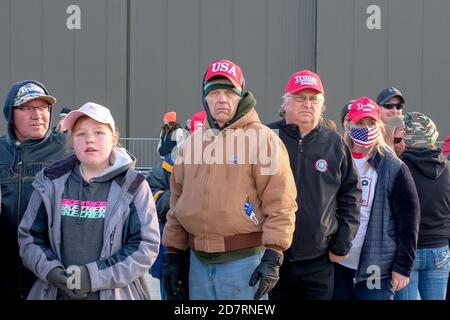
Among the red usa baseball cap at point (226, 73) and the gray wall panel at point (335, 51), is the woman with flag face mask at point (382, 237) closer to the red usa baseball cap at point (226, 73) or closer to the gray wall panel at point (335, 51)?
the red usa baseball cap at point (226, 73)

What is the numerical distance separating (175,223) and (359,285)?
125 cm

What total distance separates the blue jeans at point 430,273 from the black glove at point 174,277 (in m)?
1.66

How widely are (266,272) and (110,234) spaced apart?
79 centimetres

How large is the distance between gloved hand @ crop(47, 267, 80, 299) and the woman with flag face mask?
5.74 ft

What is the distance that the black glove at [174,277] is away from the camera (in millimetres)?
3680

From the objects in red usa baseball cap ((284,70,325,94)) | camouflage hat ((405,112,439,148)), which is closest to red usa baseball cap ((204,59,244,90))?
red usa baseball cap ((284,70,325,94))

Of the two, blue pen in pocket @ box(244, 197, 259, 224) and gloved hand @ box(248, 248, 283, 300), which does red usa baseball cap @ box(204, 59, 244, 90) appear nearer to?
blue pen in pocket @ box(244, 197, 259, 224)

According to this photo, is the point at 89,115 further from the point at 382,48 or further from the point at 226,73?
the point at 382,48

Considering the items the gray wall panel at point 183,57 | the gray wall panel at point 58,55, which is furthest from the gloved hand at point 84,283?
the gray wall panel at point 58,55

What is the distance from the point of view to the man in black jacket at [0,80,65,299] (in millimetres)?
3564

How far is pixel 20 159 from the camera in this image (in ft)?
11.9

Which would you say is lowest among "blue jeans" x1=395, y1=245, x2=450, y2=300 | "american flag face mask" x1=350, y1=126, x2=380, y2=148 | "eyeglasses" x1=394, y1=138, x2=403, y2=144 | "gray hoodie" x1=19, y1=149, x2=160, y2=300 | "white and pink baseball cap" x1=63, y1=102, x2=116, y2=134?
"blue jeans" x1=395, y1=245, x2=450, y2=300

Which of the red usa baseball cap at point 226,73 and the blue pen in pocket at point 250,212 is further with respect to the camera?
the red usa baseball cap at point 226,73
